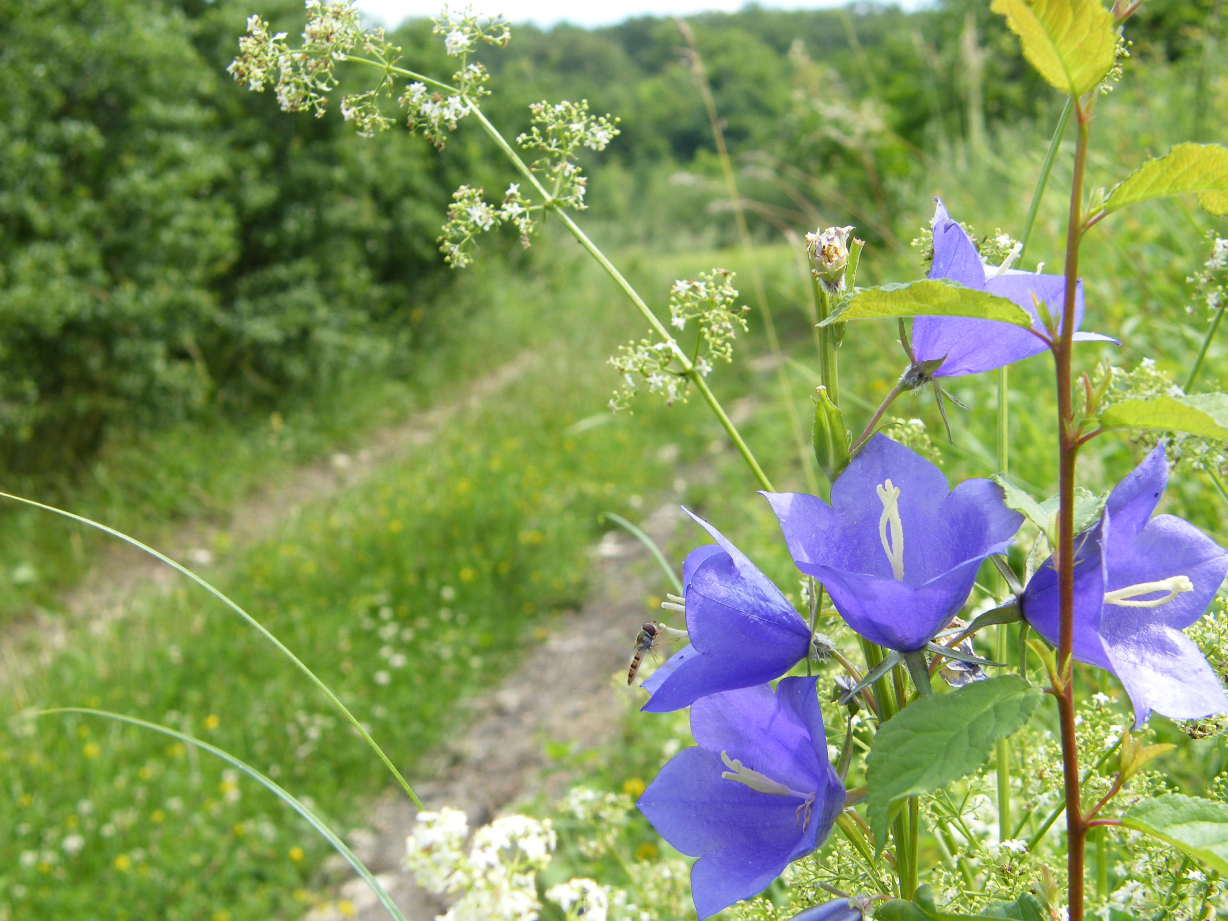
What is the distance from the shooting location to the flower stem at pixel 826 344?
0.56 meters

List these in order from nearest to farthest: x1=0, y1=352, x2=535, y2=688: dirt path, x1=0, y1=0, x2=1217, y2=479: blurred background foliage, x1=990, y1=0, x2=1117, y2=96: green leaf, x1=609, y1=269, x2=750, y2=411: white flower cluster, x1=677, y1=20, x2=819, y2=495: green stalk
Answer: x1=990, y1=0, x2=1117, y2=96: green leaf, x1=609, y1=269, x2=750, y2=411: white flower cluster, x1=677, y1=20, x2=819, y2=495: green stalk, x1=0, y1=352, x2=535, y2=688: dirt path, x1=0, y1=0, x2=1217, y2=479: blurred background foliage

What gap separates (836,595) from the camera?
48 cm

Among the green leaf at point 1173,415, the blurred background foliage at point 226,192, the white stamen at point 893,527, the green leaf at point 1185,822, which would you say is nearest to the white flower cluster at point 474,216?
the white stamen at point 893,527

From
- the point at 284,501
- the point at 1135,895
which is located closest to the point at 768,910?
the point at 1135,895

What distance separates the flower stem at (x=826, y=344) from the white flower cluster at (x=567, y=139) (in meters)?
0.32

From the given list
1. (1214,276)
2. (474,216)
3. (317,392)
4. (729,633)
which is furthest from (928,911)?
(317,392)

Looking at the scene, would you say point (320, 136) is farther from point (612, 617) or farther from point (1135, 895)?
point (1135, 895)

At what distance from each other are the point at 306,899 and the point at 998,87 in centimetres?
812

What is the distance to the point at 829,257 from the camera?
563mm

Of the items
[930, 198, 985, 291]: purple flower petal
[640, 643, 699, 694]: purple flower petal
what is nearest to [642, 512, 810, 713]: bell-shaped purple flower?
[640, 643, 699, 694]: purple flower petal

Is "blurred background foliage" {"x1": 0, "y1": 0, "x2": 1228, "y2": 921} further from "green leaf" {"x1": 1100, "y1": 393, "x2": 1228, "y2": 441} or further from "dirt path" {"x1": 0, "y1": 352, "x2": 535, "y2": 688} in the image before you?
"green leaf" {"x1": 1100, "y1": 393, "x2": 1228, "y2": 441}

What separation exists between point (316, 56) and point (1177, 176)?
68 centimetres

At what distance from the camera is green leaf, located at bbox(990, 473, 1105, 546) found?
1.57 feet

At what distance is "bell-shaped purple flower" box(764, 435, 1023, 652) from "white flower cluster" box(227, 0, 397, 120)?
1.67 ft
